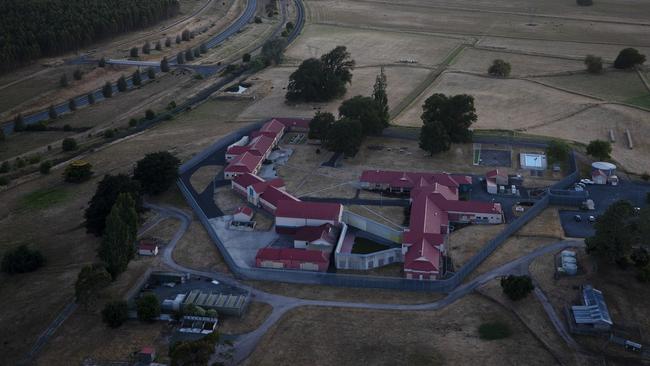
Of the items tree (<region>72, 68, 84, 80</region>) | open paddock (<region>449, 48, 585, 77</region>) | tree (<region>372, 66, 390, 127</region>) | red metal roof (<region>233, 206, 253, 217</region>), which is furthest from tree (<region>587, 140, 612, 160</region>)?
tree (<region>72, 68, 84, 80</region>)

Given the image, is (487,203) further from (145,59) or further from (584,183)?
(145,59)

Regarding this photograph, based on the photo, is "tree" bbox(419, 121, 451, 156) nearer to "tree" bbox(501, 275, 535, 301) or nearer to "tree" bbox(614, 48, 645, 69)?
"tree" bbox(501, 275, 535, 301)

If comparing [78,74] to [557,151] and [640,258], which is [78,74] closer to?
[557,151]

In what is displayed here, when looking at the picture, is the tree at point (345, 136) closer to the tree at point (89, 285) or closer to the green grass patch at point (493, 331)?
the green grass patch at point (493, 331)

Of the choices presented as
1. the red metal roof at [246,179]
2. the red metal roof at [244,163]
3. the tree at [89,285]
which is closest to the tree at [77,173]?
the red metal roof at [244,163]

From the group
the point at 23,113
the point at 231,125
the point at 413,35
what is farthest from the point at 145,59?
the point at 413,35
